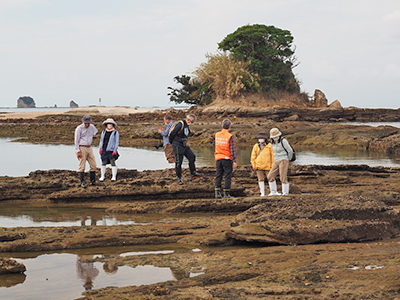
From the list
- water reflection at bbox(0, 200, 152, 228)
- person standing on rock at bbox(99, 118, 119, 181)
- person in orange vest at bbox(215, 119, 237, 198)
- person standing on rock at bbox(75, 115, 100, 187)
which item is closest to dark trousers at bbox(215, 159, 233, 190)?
person in orange vest at bbox(215, 119, 237, 198)

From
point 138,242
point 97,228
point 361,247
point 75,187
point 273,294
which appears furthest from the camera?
point 75,187

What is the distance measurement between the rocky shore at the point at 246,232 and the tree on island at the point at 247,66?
109 ft

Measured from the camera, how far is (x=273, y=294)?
456 centimetres

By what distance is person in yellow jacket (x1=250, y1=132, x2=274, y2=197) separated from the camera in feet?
33.6

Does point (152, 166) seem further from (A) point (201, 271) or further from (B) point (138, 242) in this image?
(A) point (201, 271)

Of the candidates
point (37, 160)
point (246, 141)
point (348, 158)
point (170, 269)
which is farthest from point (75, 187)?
point (246, 141)

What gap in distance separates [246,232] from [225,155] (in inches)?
132

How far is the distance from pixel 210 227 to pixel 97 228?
5.79 feet

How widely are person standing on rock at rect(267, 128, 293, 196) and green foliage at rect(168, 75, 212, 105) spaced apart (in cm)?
3855

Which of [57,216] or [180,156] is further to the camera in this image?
[180,156]

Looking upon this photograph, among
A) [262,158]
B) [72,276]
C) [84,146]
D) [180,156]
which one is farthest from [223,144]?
[72,276]

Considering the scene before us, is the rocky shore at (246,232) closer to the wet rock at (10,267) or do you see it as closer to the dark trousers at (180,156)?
the dark trousers at (180,156)

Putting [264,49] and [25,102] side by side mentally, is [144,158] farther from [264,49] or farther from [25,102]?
[25,102]

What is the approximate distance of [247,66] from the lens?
152 feet
